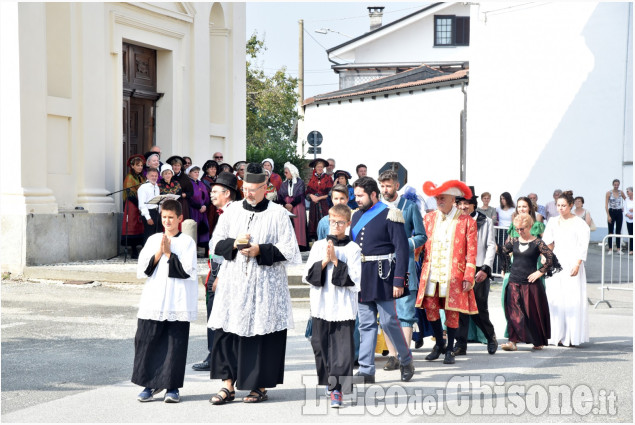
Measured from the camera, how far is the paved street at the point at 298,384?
22.1 ft

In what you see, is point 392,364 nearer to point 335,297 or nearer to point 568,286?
point 335,297

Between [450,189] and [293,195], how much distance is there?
8.37 m

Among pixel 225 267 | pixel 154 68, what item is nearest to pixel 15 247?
pixel 154 68

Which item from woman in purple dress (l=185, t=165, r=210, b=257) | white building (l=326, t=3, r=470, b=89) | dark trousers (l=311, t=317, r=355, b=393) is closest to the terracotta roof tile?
white building (l=326, t=3, r=470, b=89)

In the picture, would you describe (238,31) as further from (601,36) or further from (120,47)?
(601,36)

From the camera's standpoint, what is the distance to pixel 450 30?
44.4 m

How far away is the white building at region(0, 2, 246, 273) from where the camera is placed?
1486cm

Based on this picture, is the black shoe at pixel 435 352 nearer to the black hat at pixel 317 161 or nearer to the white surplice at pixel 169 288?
the white surplice at pixel 169 288

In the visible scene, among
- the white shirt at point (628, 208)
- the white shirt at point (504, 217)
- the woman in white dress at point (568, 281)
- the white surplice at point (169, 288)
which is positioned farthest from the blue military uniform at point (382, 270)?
the white shirt at point (628, 208)

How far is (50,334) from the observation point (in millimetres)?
10125

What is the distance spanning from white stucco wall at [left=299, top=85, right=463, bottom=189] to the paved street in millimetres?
20909

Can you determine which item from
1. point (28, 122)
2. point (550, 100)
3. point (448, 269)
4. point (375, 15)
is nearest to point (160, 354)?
point (448, 269)

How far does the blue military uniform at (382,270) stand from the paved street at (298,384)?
1.61 feet

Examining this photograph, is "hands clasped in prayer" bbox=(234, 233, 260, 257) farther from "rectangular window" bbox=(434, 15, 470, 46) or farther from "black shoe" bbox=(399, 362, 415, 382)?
"rectangular window" bbox=(434, 15, 470, 46)
